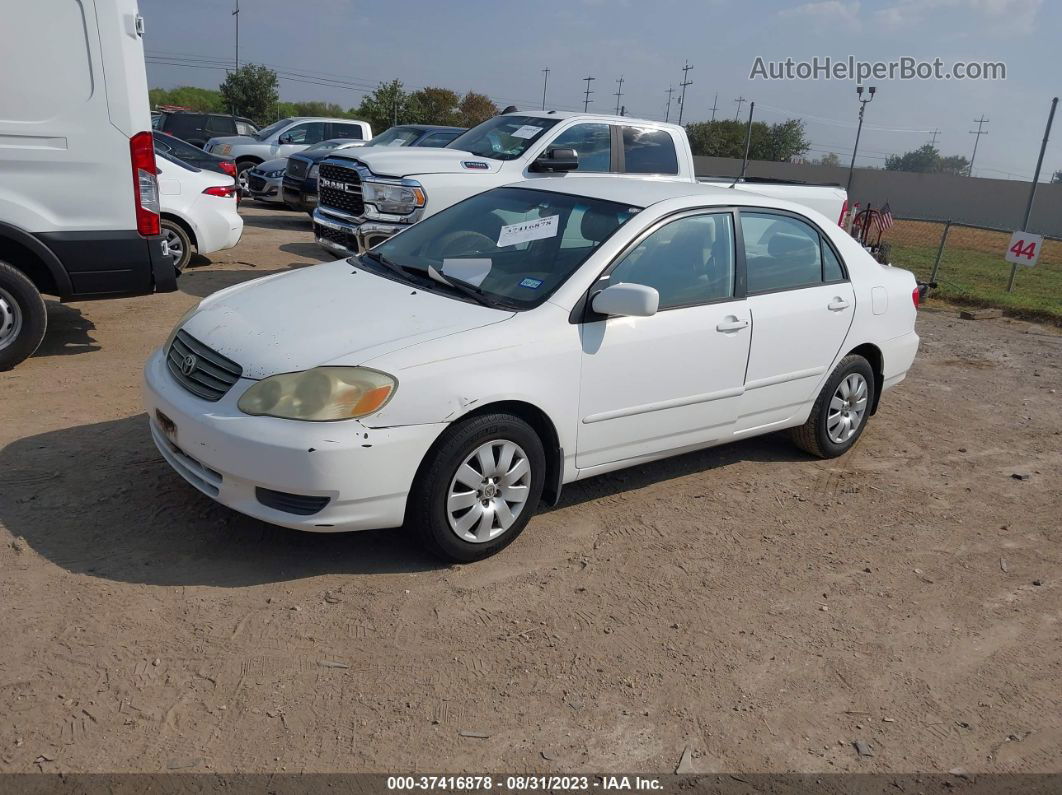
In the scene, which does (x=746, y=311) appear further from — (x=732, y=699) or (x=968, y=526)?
Result: (x=732, y=699)

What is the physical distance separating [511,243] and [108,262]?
320cm

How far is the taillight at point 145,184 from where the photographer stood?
6.00 metres

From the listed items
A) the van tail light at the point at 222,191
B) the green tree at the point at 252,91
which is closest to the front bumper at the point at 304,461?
the van tail light at the point at 222,191

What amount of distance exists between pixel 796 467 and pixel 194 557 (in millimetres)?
3720

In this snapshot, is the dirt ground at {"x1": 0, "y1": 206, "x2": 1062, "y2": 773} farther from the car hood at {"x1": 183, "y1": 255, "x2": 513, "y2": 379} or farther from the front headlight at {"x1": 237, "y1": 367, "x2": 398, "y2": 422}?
the car hood at {"x1": 183, "y1": 255, "x2": 513, "y2": 379}

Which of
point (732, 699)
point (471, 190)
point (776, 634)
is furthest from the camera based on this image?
point (471, 190)

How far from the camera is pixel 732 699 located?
3297mm

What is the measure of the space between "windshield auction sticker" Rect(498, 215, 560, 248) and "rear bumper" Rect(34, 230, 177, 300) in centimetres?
294

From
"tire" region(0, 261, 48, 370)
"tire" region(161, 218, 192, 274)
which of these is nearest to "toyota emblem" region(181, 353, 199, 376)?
"tire" region(0, 261, 48, 370)

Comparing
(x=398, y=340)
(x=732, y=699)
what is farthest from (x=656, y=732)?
(x=398, y=340)

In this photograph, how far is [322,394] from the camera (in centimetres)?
359

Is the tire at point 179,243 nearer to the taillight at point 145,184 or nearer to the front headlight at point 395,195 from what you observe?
the front headlight at point 395,195

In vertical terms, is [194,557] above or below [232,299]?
below

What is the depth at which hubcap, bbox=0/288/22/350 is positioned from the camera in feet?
19.5
